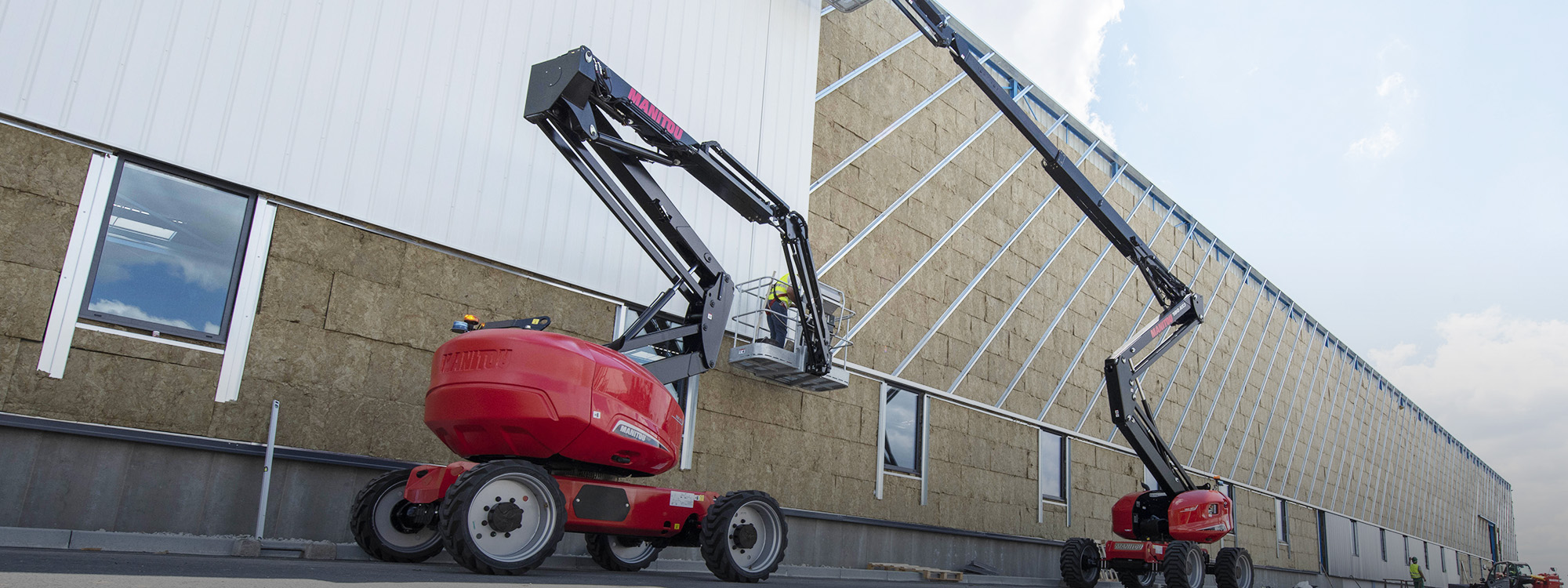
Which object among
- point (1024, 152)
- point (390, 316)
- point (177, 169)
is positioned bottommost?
point (390, 316)

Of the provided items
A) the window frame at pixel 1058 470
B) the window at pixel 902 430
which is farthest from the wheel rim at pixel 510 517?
the window frame at pixel 1058 470

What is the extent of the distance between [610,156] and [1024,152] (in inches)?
577

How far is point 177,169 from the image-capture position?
9.13 meters

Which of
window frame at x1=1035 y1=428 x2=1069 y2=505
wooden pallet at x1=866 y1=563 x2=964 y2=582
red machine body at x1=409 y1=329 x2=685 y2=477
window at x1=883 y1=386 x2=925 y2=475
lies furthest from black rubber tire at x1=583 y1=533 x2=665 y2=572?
window frame at x1=1035 y1=428 x2=1069 y2=505

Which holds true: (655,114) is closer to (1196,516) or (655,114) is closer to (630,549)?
(630,549)

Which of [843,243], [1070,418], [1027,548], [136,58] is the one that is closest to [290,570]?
[136,58]

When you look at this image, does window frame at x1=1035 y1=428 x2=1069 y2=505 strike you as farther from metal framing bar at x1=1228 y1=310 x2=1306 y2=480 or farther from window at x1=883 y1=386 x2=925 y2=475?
metal framing bar at x1=1228 y1=310 x2=1306 y2=480

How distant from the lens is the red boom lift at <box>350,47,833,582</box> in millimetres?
6965

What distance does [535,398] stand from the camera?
7023 mm

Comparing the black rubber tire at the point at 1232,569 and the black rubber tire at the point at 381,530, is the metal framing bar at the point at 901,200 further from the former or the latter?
the black rubber tire at the point at 381,530

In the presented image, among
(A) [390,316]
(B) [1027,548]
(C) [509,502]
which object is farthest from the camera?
(B) [1027,548]

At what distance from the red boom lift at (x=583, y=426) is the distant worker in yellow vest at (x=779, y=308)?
3.39m

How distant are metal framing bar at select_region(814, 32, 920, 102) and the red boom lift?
6453 millimetres

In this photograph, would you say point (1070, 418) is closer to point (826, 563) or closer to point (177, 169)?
point (826, 563)
